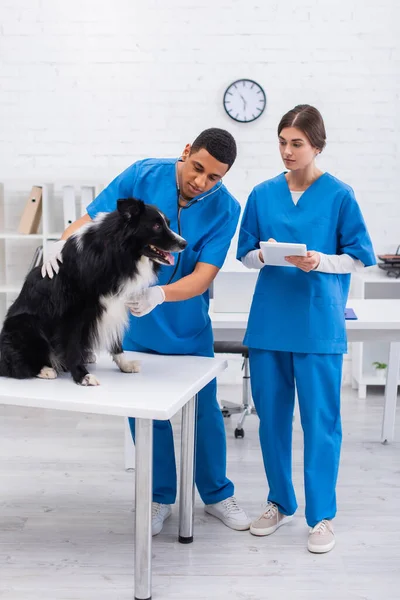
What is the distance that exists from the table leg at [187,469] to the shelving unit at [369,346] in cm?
249

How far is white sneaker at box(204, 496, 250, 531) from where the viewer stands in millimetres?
2537

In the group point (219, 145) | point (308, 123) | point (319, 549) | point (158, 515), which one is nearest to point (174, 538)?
point (158, 515)

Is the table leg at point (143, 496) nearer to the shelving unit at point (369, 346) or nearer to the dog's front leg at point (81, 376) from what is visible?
the dog's front leg at point (81, 376)

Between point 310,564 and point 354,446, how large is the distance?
1.38 metres

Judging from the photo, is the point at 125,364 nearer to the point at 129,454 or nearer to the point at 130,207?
the point at 130,207

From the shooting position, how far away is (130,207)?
6.22 ft

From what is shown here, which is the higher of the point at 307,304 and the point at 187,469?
the point at 307,304

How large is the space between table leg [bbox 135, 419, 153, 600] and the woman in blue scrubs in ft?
2.11

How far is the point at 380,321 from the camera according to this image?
306cm

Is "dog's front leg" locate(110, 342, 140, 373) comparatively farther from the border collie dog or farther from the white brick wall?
the white brick wall

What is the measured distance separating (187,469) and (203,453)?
21cm

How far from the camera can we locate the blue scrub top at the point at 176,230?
2344mm

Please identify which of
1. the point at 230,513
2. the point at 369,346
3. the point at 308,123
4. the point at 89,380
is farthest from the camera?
the point at 369,346

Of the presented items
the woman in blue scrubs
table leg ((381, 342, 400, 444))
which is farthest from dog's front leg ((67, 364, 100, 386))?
table leg ((381, 342, 400, 444))
